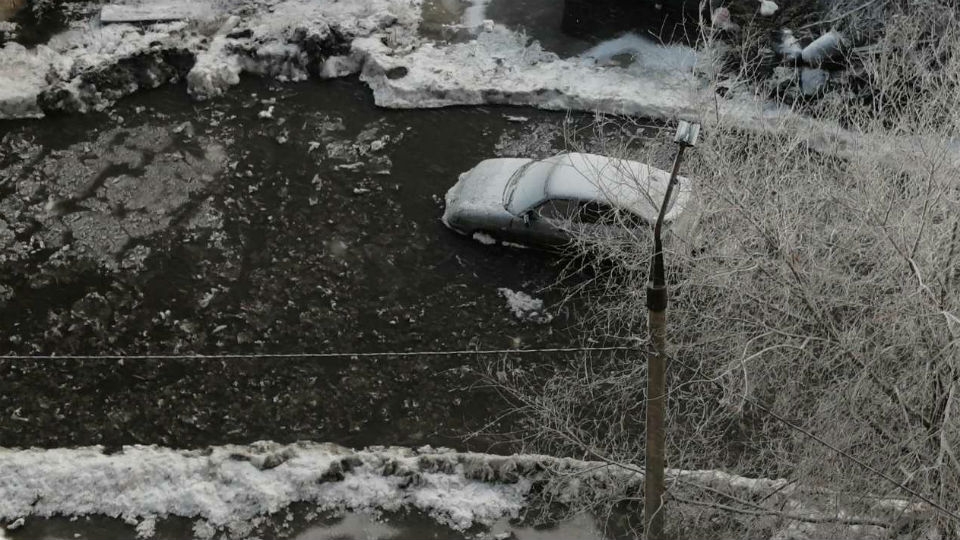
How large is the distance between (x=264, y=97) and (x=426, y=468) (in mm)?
7338

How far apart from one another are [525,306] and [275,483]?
11.5 ft

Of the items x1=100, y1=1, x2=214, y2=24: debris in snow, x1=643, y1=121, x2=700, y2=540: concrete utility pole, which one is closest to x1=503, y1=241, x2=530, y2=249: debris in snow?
x1=643, y1=121, x2=700, y2=540: concrete utility pole

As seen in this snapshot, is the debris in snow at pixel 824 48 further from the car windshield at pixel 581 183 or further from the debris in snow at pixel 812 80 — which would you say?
the car windshield at pixel 581 183

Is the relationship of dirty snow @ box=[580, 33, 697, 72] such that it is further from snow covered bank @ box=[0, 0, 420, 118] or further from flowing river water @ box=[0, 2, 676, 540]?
snow covered bank @ box=[0, 0, 420, 118]

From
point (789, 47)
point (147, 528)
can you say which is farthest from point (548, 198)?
point (789, 47)

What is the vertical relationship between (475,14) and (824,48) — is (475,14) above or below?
below

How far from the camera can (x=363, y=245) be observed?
1041 cm

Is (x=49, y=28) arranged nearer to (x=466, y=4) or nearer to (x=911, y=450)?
(x=466, y=4)

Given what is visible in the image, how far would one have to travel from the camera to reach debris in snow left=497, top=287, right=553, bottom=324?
9539 millimetres

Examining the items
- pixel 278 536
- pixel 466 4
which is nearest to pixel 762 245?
pixel 278 536

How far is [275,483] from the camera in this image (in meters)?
7.91

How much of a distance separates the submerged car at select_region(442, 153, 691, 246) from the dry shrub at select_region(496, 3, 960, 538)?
23.7 inches

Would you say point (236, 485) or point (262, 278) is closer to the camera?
point (236, 485)

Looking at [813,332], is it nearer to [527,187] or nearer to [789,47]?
[527,187]
